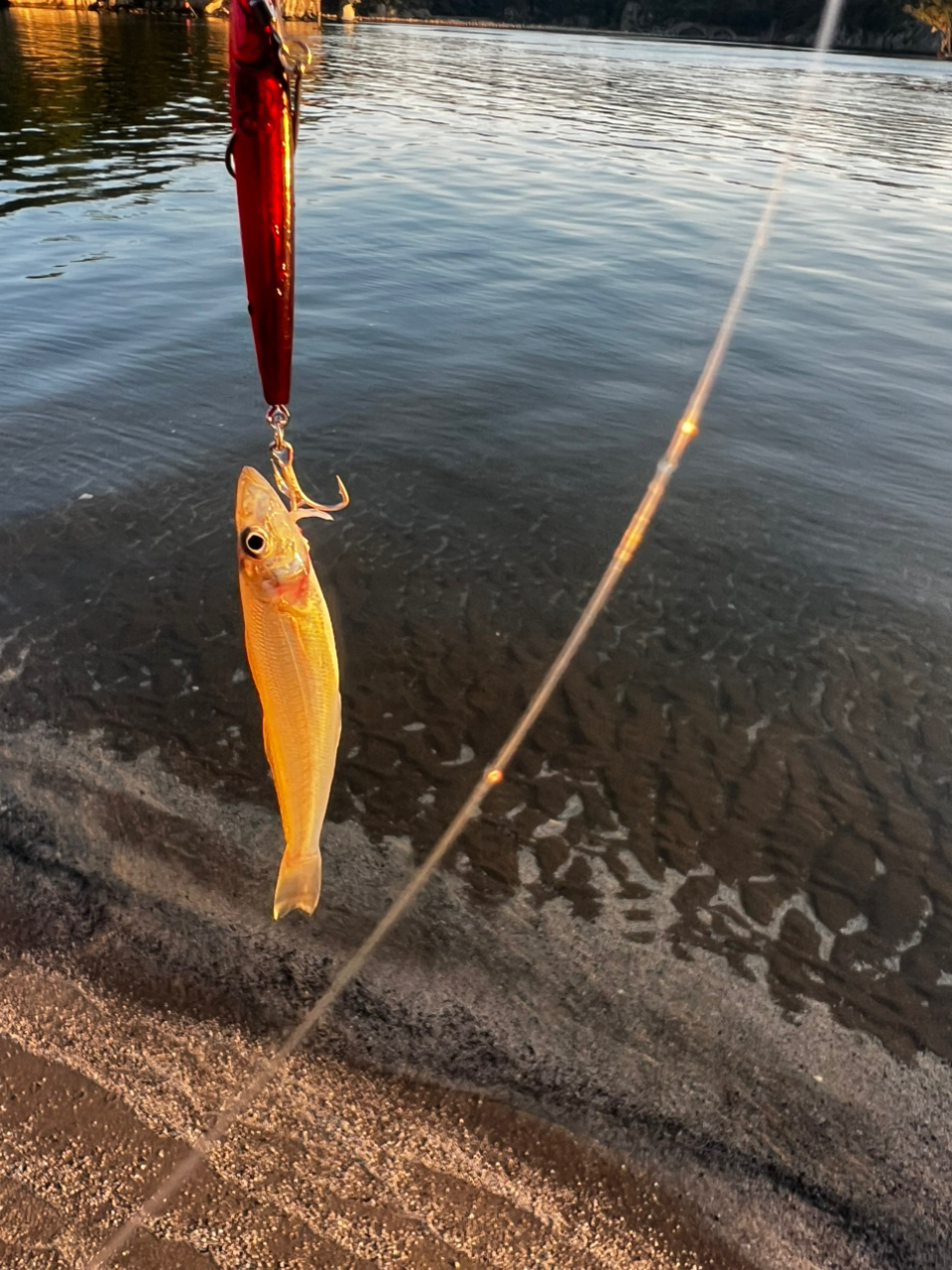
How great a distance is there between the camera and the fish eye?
3377 millimetres

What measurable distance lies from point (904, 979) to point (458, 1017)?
2.70 m

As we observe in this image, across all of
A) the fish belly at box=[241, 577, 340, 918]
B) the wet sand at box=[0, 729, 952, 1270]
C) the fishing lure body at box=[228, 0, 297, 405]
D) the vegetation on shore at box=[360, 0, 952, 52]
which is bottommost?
the wet sand at box=[0, 729, 952, 1270]

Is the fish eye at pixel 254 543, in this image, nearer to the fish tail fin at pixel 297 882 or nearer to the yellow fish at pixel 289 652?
the yellow fish at pixel 289 652

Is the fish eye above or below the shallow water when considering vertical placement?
above

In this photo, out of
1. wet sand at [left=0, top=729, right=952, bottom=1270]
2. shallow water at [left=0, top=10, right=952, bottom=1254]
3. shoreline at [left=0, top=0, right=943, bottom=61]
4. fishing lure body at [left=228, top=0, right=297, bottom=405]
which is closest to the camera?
fishing lure body at [left=228, top=0, right=297, bottom=405]

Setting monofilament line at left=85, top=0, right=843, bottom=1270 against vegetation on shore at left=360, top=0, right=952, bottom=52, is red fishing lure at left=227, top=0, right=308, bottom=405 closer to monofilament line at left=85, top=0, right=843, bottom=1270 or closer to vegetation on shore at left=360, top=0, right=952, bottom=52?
monofilament line at left=85, top=0, right=843, bottom=1270

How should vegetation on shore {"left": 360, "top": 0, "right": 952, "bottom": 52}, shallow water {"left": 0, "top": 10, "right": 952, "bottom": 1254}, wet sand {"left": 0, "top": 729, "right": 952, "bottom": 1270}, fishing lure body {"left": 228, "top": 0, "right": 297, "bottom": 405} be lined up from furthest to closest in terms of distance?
vegetation on shore {"left": 360, "top": 0, "right": 952, "bottom": 52}, shallow water {"left": 0, "top": 10, "right": 952, "bottom": 1254}, wet sand {"left": 0, "top": 729, "right": 952, "bottom": 1270}, fishing lure body {"left": 228, "top": 0, "right": 297, "bottom": 405}

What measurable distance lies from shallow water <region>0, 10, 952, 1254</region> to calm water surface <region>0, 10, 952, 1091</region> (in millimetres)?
37

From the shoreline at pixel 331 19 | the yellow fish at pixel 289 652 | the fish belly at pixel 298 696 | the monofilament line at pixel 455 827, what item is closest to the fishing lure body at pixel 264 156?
the yellow fish at pixel 289 652

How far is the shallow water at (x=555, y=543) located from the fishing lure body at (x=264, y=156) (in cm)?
380

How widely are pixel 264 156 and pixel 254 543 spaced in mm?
1321

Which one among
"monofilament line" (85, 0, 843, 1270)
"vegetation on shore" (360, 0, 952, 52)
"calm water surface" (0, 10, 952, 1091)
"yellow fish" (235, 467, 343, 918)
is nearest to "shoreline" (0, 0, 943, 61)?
"vegetation on shore" (360, 0, 952, 52)

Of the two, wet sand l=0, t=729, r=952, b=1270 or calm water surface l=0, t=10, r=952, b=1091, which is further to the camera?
calm water surface l=0, t=10, r=952, b=1091

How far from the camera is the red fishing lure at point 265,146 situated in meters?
2.73
